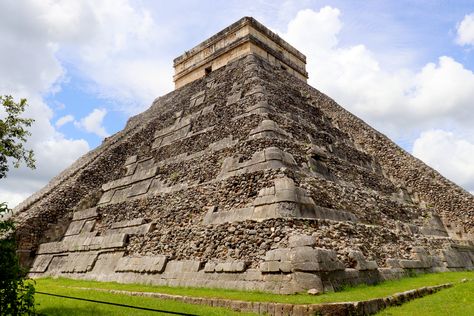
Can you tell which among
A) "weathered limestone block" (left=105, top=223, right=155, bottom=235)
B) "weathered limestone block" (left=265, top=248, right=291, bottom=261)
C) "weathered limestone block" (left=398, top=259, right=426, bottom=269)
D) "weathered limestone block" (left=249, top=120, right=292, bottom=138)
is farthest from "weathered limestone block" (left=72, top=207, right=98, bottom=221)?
"weathered limestone block" (left=398, top=259, right=426, bottom=269)

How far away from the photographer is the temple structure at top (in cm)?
1833

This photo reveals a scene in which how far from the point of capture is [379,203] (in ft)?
39.1

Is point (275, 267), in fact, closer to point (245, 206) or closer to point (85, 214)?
point (245, 206)

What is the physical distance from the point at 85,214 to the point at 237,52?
405 inches

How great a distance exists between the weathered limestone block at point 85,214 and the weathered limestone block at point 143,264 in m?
→ 3.34

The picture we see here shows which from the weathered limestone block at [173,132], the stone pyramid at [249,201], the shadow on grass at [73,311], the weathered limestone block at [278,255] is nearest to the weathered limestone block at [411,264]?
the stone pyramid at [249,201]

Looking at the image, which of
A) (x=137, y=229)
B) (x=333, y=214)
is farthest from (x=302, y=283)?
(x=137, y=229)

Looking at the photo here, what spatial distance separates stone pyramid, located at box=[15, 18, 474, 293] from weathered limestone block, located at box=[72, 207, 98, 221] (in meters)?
0.09

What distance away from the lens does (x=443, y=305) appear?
6652mm

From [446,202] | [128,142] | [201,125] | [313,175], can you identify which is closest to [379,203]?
[313,175]

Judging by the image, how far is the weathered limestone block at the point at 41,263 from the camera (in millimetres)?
12766

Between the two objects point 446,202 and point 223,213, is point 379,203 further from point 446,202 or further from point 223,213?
point 223,213

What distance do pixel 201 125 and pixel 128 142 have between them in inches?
190

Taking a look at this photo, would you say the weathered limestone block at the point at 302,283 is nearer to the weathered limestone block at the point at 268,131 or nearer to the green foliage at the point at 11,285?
the green foliage at the point at 11,285
